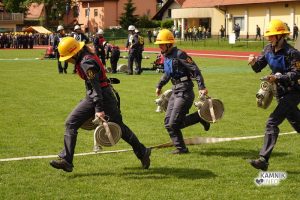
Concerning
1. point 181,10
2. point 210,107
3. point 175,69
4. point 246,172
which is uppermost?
point 181,10

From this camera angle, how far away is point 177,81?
9.05 metres

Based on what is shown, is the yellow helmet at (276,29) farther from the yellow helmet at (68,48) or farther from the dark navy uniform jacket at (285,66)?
the yellow helmet at (68,48)

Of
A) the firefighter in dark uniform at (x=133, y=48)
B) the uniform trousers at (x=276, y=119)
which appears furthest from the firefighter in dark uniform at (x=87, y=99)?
the firefighter in dark uniform at (x=133, y=48)

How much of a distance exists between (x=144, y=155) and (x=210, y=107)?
1578 millimetres

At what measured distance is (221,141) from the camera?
10164 mm

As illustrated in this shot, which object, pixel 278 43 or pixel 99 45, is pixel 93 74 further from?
pixel 99 45

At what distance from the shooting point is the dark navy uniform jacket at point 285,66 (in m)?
7.44

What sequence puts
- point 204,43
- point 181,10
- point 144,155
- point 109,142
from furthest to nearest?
point 181,10 → point 204,43 → point 144,155 → point 109,142

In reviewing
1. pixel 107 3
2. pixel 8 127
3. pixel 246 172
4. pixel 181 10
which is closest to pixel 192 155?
pixel 246 172

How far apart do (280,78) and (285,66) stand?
27cm

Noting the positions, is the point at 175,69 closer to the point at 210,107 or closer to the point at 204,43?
the point at 210,107

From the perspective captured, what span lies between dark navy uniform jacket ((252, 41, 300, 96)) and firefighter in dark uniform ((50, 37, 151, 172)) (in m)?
2.14

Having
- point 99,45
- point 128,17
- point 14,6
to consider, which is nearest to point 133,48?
point 99,45

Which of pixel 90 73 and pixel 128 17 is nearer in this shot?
pixel 90 73
